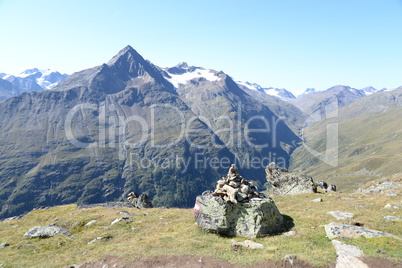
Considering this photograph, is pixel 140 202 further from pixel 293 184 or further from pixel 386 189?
pixel 386 189

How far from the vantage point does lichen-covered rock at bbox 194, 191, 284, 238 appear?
26141 mm

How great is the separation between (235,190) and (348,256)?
12.8 meters

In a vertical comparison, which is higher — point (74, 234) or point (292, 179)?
point (292, 179)

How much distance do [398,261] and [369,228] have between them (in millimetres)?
7139

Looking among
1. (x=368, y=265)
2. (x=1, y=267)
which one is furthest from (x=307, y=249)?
(x=1, y=267)

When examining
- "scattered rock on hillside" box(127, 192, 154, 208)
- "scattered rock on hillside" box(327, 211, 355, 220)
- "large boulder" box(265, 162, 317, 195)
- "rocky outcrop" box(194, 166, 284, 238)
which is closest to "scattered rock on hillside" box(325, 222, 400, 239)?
"scattered rock on hillside" box(327, 211, 355, 220)

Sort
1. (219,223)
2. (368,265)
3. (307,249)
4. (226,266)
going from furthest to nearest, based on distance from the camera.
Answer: (219,223)
(307,249)
(226,266)
(368,265)

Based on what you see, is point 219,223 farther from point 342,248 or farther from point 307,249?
point 342,248

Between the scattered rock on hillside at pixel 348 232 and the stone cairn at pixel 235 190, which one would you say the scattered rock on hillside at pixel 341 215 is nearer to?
the scattered rock on hillside at pixel 348 232

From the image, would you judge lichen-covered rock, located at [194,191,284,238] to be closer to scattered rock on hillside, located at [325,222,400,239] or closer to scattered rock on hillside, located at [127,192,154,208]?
scattered rock on hillside, located at [325,222,400,239]

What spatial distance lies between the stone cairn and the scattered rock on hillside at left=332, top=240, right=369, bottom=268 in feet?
34.8

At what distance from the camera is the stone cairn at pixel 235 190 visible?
2816 cm

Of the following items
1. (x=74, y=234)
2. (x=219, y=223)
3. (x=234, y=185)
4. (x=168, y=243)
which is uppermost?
(x=234, y=185)

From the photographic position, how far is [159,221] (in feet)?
119
